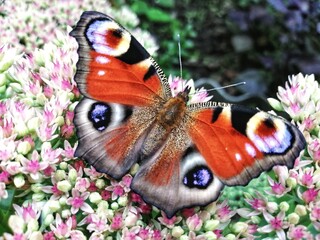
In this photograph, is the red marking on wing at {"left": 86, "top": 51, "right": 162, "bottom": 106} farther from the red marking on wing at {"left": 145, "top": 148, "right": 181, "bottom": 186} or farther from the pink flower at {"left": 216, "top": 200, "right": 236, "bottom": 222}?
the pink flower at {"left": 216, "top": 200, "right": 236, "bottom": 222}

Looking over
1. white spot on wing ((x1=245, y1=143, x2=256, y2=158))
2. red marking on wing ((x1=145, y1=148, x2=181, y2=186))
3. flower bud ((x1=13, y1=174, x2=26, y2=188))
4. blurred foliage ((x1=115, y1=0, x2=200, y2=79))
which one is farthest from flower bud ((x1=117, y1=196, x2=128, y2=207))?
blurred foliage ((x1=115, y1=0, x2=200, y2=79))

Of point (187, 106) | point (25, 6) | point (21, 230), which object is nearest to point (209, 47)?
point (25, 6)

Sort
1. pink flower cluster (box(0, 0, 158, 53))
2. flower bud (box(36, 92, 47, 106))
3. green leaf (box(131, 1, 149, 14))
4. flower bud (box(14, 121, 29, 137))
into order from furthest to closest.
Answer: green leaf (box(131, 1, 149, 14)), pink flower cluster (box(0, 0, 158, 53)), flower bud (box(36, 92, 47, 106)), flower bud (box(14, 121, 29, 137))

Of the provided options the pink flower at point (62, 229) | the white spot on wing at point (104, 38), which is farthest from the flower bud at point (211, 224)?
the white spot on wing at point (104, 38)

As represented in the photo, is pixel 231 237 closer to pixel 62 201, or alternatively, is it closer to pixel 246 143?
pixel 246 143

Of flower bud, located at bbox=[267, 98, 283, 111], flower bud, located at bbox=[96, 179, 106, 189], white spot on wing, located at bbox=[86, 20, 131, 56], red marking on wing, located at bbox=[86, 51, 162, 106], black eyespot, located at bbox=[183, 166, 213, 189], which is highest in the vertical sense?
white spot on wing, located at bbox=[86, 20, 131, 56]

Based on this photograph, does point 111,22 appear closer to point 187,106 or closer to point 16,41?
point 187,106
